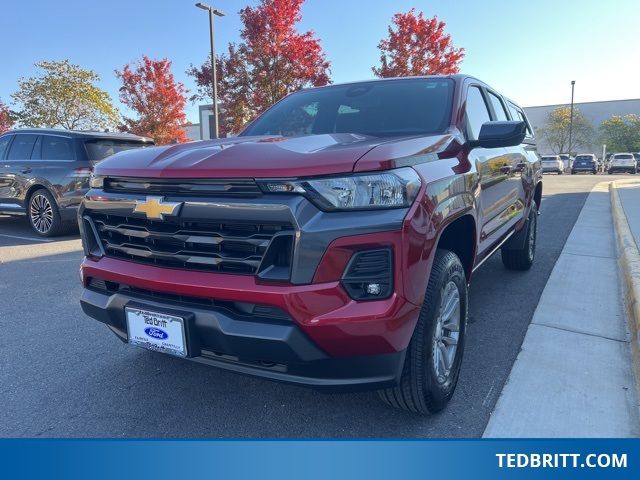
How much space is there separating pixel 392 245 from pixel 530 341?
203 centimetres

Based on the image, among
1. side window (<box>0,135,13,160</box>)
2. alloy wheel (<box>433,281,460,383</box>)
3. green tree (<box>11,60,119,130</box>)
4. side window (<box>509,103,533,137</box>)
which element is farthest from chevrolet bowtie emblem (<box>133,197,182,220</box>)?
green tree (<box>11,60,119,130</box>)

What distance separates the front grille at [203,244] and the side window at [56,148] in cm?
606

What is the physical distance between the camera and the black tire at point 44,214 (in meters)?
7.58

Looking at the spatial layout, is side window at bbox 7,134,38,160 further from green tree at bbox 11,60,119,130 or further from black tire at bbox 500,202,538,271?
green tree at bbox 11,60,119,130

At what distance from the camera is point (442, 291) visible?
88.1 inches

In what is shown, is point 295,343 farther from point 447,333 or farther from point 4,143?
point 4,143

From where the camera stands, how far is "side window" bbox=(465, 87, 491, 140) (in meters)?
3.05

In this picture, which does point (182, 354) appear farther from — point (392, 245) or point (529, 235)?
point (529, 235)

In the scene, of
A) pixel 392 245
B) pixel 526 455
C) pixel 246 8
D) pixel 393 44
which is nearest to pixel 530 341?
pixel 526 455

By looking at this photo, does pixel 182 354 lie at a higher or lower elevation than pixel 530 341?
higher

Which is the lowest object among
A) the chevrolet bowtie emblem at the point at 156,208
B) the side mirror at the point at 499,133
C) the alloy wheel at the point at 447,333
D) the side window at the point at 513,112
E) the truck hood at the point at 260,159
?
the alloy wheel at the point at 447,333

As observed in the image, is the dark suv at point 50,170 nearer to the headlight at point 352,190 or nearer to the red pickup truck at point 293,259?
the red pickup truck at point 293,259

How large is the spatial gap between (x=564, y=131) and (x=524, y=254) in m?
55.6

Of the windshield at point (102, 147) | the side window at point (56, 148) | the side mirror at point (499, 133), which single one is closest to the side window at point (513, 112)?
the side mirror at point (499, 133)
